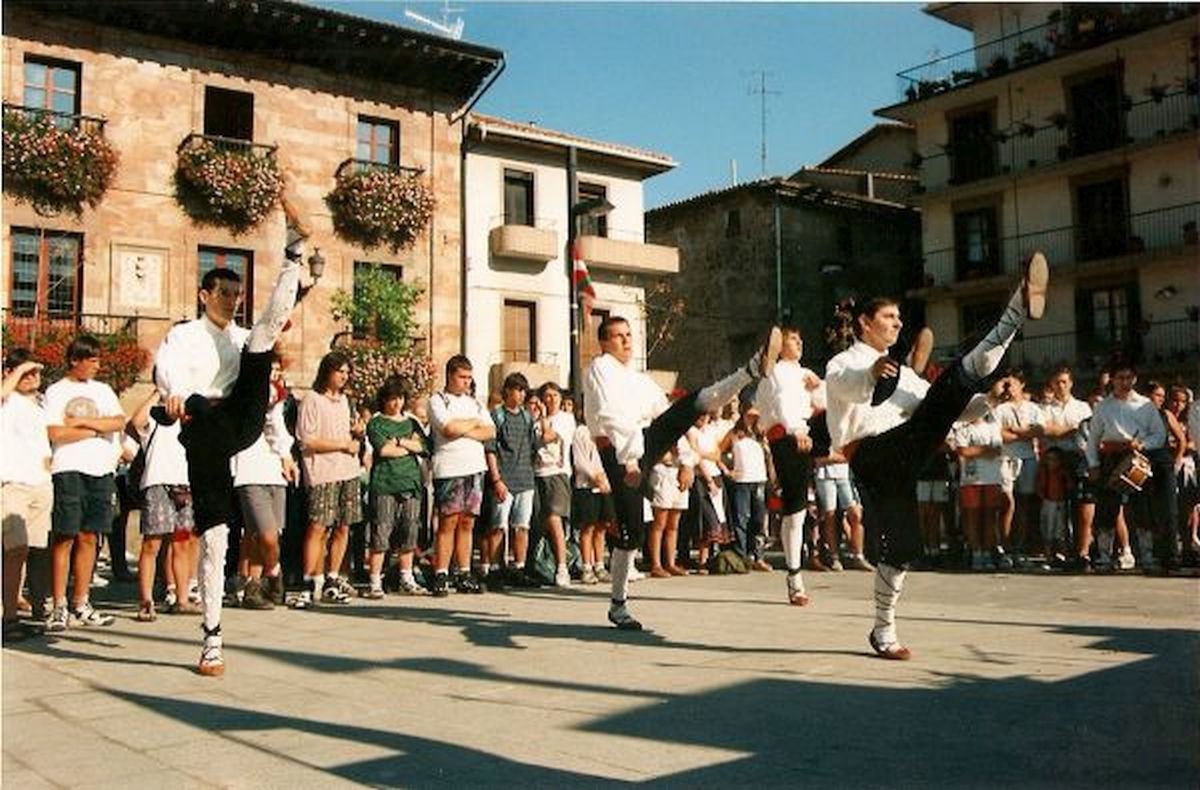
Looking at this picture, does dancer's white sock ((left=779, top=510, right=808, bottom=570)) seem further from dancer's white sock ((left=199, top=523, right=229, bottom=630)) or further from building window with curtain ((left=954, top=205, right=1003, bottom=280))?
building window with curtain ((left=954, top=205, right=1003, bottom=280))

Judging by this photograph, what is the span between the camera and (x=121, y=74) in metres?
22.4

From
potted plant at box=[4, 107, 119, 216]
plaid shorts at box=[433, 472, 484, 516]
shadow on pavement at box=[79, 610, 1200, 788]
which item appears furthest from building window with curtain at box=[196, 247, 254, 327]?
shadow on pavement at box=[79, 610, 1200, 788]

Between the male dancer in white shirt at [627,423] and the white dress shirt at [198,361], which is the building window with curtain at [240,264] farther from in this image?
the white dress shirt at [198,361]

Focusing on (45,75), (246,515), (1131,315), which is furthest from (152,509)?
(1131,315)

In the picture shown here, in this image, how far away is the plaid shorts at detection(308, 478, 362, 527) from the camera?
350 inches

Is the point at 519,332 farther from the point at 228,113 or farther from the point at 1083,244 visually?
the point at 1083,244

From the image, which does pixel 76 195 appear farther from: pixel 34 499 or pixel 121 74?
pixel 34 499

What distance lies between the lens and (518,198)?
2986 centimetres

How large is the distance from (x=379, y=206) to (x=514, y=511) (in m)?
16.5

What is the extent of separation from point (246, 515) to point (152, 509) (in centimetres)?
71

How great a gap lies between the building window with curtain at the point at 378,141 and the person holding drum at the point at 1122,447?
63.1 ft

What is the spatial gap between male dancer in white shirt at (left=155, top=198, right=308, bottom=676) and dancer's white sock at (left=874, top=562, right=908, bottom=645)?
3.54m

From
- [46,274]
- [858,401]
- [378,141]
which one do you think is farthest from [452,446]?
[378,141]

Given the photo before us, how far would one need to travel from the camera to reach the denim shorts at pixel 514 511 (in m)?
10.4
